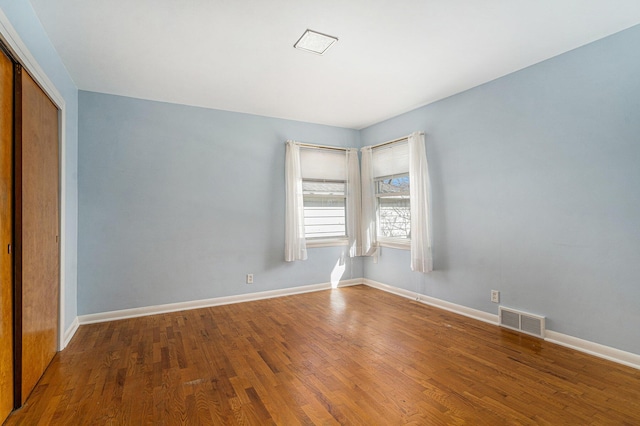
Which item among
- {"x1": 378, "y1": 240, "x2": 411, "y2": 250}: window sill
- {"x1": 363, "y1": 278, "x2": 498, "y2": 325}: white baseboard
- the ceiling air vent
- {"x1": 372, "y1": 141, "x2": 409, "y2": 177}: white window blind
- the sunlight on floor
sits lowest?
{"x1": 363, "y1": 278, "x2": 498, "y2": 325}: white baseboard

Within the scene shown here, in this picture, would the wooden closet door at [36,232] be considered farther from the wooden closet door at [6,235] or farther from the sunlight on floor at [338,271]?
the sunlight on floor at [338,271]

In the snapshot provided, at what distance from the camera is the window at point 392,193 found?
459 cm

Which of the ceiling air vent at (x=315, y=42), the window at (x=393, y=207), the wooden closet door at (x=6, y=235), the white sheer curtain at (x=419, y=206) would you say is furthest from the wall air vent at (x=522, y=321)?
the wooden closet door at (x=6, y=235)

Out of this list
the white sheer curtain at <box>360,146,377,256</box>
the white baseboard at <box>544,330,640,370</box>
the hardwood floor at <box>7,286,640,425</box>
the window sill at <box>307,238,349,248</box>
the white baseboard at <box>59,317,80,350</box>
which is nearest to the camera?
the hardwood floor at <box>7,286,640,425</box>

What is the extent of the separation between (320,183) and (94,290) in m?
3.30

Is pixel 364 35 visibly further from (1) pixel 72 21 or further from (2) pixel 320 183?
(2) pixel 320 183

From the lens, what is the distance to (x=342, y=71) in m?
3.23

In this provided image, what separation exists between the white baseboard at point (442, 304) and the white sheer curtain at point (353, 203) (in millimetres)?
704

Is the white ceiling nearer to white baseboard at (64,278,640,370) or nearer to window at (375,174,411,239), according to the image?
window at (375,174,411,239)

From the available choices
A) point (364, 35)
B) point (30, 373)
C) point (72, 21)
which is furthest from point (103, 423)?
point (364, 35)

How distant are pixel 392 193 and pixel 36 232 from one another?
4.10m

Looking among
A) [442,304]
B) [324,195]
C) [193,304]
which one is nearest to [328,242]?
[324,195]

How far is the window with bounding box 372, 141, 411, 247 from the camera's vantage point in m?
4.59

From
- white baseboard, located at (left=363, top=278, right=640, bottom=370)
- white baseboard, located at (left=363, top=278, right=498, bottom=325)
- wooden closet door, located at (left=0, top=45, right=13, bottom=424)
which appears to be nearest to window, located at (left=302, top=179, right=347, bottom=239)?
white baseboard, located at (left=363, top=278, right=498, bottom=325)
